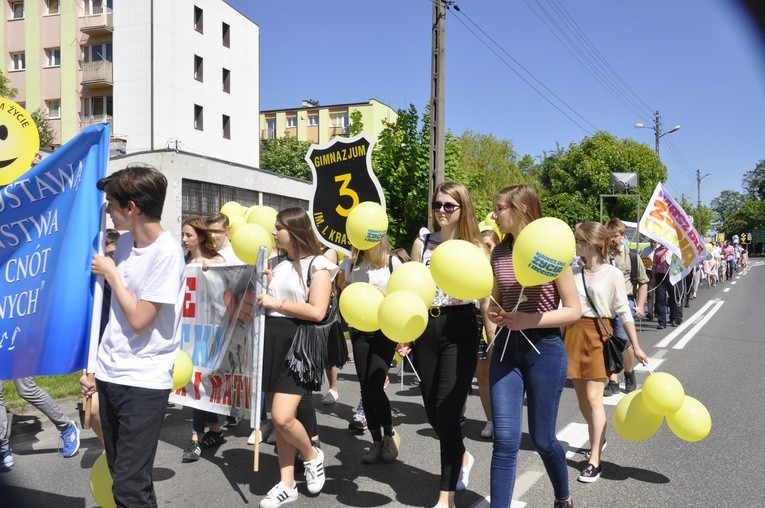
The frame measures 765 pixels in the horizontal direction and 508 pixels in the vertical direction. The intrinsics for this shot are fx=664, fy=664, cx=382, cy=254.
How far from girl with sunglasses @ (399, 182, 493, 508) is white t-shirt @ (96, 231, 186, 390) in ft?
5.03

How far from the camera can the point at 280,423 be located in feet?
12.9

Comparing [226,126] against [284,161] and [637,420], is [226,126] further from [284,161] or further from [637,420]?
[637,420]

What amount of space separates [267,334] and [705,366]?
6.87m

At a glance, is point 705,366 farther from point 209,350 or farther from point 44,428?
point 44,428

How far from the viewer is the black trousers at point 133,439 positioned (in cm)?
290

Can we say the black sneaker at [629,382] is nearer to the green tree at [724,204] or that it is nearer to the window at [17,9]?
the window at [17,9]

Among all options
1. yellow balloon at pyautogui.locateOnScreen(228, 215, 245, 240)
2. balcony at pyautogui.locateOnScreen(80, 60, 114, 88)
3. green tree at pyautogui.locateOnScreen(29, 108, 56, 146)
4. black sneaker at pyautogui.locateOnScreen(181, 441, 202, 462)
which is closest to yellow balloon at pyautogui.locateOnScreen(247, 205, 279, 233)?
yellow balloon at pyautogui.locateOnScreen(228, 215, 245, 240)

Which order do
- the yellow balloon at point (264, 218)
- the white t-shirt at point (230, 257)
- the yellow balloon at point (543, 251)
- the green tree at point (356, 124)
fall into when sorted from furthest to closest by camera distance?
the green tree at point (356, 124) → the yellow balloon at point (264, 218) → the white t-shirt at point (230, 257) → the yellow balloon at point (543, 251)

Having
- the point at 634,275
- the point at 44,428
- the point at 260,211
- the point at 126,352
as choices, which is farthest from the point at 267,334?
the point at 634,275

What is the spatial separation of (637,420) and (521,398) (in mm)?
1311

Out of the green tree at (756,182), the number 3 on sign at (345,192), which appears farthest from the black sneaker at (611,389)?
the green tree at (756,182)

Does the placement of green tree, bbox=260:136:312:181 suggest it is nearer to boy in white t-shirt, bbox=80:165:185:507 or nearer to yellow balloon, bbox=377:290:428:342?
yellow balloon, bbox=377:290:428:342

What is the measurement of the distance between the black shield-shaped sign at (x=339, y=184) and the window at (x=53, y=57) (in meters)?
34.5

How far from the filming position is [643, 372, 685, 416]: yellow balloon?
4074mm
